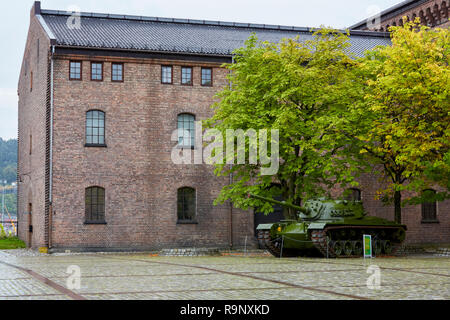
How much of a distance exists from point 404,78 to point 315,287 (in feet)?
49.7

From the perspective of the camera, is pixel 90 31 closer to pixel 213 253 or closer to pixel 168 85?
pixel 168 85

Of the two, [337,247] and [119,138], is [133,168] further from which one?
[337,247]

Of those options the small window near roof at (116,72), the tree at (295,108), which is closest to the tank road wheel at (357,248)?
the tree at (295,108)

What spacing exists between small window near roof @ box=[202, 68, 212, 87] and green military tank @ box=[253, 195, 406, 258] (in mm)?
9249

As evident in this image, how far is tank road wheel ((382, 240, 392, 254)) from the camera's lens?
85.2 ft

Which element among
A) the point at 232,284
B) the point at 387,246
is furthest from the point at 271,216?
the point at 232,284

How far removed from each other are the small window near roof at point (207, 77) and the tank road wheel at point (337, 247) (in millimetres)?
12761

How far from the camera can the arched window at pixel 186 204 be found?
32.6 m

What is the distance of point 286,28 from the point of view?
38.7 metres

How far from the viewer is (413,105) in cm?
2555

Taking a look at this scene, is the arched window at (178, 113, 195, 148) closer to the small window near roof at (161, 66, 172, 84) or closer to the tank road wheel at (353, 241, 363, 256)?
the small window near roof at (161, 66, 172, 84)

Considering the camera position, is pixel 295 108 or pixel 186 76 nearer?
pixel 295 108

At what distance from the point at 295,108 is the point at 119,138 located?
966 cm
